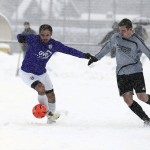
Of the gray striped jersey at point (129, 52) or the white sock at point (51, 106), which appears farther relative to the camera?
the white sock at point (51, 106)

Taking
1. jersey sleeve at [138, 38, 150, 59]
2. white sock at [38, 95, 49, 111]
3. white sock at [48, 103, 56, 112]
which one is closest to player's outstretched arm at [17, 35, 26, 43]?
white sock at [38, 95, 49, 111]

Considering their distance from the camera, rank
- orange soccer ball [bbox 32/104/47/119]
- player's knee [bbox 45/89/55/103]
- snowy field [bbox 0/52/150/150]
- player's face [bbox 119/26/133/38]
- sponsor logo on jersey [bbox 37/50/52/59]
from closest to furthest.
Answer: snowy field [bbox 0/52/150/150], player's face [bbox 119/26/133/38], orange soccer ball [bbox 32/104/47/119], sponsor logo on jersey [bbox 37/50/52/59], player's knee [bbox 45/89/55/103]

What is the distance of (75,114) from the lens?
7930 millimetres

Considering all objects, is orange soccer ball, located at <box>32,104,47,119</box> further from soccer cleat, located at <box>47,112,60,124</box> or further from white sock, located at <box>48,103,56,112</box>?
→ white sock, located at <box>48,103,56,112</box>

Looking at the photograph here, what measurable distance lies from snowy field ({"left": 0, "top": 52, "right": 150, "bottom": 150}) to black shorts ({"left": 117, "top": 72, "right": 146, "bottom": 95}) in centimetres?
49

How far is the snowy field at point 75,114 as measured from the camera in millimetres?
5039

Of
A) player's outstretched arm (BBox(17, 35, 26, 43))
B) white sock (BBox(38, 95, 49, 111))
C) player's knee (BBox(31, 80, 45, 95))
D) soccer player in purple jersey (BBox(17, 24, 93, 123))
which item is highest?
player's outstretched arm (BBox(17, 35, 26, 43))

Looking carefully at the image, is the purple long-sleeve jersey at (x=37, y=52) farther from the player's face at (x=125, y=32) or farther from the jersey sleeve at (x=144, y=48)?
the jersey sleeve at (x=144, y=48)

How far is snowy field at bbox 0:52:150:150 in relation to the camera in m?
5.04

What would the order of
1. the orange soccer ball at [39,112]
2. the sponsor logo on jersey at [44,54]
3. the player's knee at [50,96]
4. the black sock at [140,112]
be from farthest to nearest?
the player's knee at [50,96] → the sponsor logo on jersey at [44,54] → the orange soccer ball at [39,112] → the black sock at [140,112]

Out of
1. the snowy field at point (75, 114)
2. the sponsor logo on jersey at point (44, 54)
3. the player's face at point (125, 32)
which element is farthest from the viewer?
the sponsor logo on jersey at point (44, 54)

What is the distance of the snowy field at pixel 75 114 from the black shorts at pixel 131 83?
0.49m

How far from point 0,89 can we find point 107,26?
722cm

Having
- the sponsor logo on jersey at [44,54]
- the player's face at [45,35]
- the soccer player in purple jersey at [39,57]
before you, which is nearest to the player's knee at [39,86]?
the soccer player in purple jersey at [39,57]
